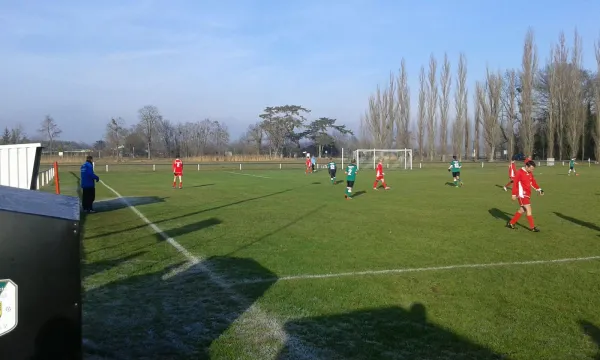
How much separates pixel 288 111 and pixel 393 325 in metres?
84.8

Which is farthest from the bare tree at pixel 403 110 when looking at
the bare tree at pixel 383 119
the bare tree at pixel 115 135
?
the bare tree at pixel 115 135

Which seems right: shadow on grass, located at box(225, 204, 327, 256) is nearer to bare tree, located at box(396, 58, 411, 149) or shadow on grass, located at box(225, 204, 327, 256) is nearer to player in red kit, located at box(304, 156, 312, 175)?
player in red kit, located at box(304, 156, 312, 175)

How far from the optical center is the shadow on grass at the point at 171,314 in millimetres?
4449

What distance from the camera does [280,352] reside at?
169 inches

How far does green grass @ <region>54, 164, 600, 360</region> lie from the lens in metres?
4.47

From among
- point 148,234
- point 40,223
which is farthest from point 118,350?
point 148,234

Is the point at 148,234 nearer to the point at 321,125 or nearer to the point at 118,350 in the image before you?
the point at 118,350

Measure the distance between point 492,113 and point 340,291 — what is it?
67.4m

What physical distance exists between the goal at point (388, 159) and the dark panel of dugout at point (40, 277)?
5293 cm

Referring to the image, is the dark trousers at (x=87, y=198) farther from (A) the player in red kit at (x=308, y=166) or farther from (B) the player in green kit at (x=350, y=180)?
(A) the player in red kit at (x=308, y=166)

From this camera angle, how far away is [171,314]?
5379 mm

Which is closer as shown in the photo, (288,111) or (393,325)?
(393,325)

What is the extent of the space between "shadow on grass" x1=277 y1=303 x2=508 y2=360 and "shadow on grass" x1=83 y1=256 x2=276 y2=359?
484 millimetres

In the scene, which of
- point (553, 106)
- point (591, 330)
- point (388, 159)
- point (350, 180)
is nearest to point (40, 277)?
point (591, 330)
